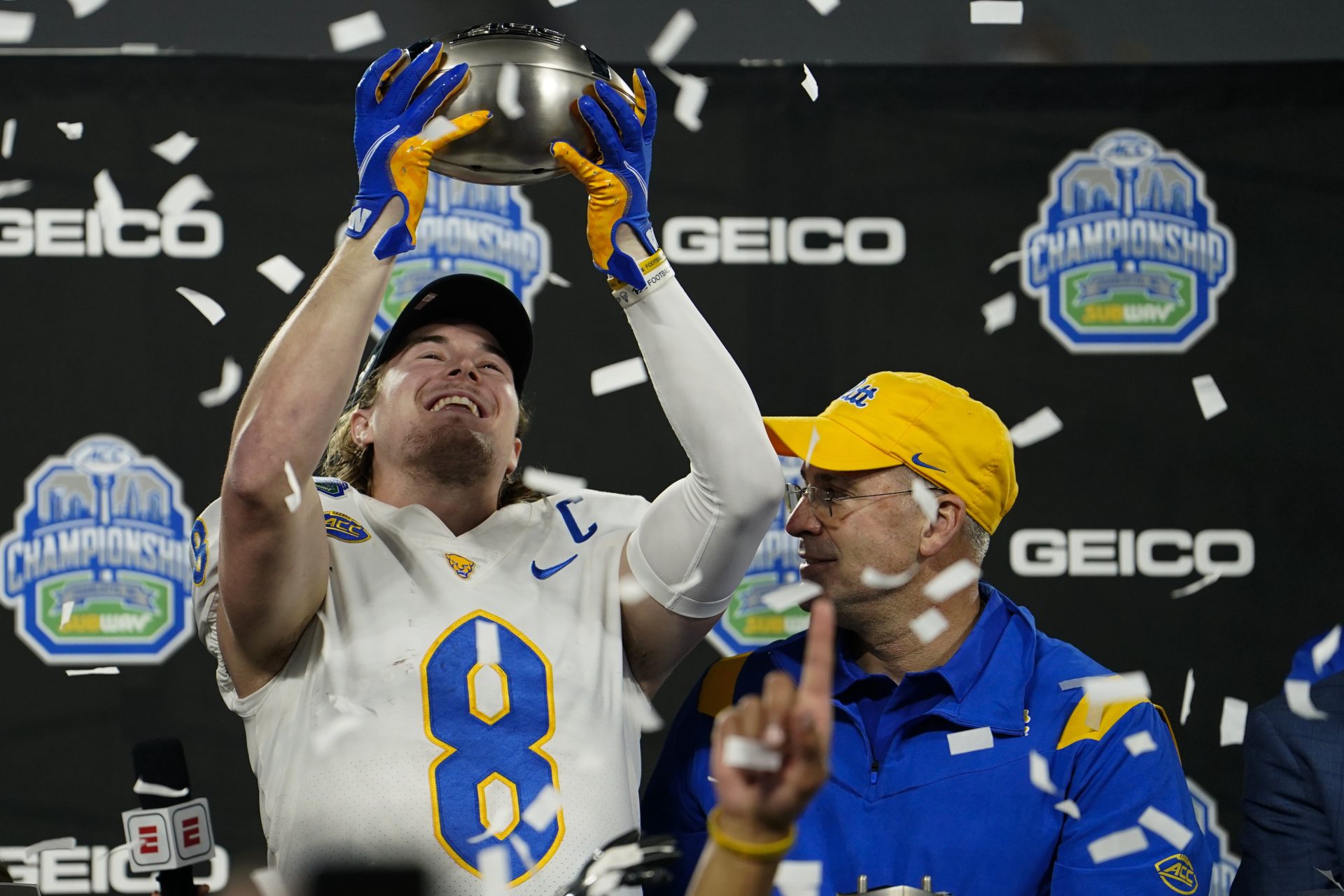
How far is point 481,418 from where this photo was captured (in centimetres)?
201

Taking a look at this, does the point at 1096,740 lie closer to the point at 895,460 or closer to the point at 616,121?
the point at 895,460

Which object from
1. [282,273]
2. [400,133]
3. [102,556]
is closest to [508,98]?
[400,133]

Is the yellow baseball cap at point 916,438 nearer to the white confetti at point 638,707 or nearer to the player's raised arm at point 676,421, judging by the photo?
the player's raised arm at point 676,421

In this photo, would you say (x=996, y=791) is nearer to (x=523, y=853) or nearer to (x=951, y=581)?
(x=951, y=581)

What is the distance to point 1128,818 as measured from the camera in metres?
1.80

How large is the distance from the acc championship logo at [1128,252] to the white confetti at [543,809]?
1656mm

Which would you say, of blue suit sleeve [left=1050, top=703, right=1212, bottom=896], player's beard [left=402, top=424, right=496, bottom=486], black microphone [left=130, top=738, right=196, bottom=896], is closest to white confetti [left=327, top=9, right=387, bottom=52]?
player's beard [left=402, top=424, right=496, bottom=486]

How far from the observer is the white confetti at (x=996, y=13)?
3.07m

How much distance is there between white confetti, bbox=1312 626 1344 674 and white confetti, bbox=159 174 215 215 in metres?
2.33

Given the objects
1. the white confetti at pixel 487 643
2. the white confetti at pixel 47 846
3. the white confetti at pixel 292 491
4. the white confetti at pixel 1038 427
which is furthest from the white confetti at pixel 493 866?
the white confetti at pixel 1038 427

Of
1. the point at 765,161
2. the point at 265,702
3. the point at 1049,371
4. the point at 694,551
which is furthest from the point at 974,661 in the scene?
the point at 765,161

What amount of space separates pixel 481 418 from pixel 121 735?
1328 mm

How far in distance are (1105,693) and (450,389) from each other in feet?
3.12

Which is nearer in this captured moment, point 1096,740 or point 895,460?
point 1096,740
